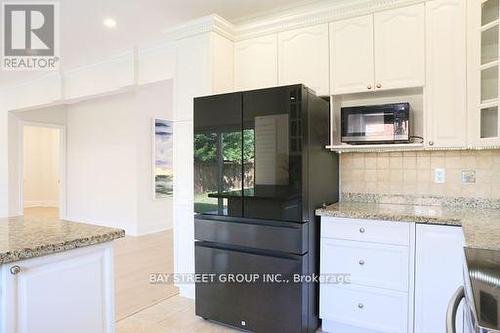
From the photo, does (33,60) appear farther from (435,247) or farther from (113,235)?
(435,247)

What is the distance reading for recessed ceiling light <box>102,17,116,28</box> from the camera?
10.3 feet

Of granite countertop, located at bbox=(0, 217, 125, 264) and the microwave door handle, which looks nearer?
the microwave door handle

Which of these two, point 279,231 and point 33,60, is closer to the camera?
point 279,231

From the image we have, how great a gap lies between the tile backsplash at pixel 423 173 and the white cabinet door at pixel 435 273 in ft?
2.14

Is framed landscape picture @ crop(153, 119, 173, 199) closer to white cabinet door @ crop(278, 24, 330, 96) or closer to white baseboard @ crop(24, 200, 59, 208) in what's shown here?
white cabinet door @ crop(278, 24, 330, 96)

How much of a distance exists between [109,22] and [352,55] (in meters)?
2.32

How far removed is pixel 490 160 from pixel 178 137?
2618 millimetres

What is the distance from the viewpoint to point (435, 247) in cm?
211

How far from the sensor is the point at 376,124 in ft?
8.26

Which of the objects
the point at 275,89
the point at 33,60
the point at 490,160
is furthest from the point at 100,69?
the point at 490,160

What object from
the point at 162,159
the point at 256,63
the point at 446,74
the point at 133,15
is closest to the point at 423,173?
the point at 446,74

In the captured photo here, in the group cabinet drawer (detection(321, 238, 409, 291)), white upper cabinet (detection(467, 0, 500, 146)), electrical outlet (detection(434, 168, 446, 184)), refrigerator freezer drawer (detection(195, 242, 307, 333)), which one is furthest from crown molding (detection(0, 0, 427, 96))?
refrigerator freezer drawer (detection(195, 242, 307, 333))

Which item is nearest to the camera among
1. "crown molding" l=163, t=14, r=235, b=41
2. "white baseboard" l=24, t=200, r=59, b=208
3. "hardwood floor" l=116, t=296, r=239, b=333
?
"hardwood floor" l=116, t=296, r=239, b=333

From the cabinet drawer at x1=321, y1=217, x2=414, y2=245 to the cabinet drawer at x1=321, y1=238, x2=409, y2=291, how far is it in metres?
0.04
